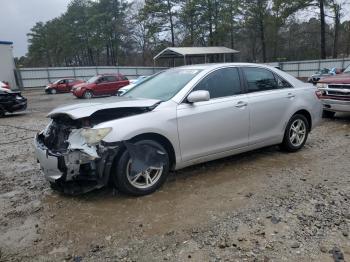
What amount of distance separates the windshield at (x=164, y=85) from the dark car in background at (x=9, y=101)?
1008 centimetres

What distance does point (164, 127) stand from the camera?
4.39 meters

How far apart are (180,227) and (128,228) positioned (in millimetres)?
537

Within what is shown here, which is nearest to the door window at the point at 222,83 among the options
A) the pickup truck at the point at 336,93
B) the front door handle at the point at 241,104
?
the front door handle at the point at 241,104

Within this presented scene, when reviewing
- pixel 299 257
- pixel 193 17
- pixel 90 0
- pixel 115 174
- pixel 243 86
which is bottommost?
pixel 299 257

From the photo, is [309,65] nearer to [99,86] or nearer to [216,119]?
[99,86]

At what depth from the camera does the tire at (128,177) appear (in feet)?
13.5

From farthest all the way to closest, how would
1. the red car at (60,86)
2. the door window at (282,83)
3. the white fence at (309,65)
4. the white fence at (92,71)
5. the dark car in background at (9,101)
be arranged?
the white fence at (92,71) → the red car at (60,86) → the white fence at (309,65) → the dark car in background at (9,101) → the door window at (282,83)

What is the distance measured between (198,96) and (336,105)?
579 centimetres

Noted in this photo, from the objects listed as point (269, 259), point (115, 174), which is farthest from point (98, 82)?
point (269, 259)

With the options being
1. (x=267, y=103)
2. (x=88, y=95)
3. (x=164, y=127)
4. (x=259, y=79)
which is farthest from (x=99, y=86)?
(x=164, y=127)

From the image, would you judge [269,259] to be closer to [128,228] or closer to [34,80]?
[128,228]

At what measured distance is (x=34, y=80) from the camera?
37250 mm

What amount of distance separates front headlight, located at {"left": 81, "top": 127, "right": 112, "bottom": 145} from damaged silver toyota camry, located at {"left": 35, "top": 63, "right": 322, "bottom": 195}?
1cm

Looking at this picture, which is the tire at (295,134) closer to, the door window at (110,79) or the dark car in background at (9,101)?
the dark car in background at (9,101)
